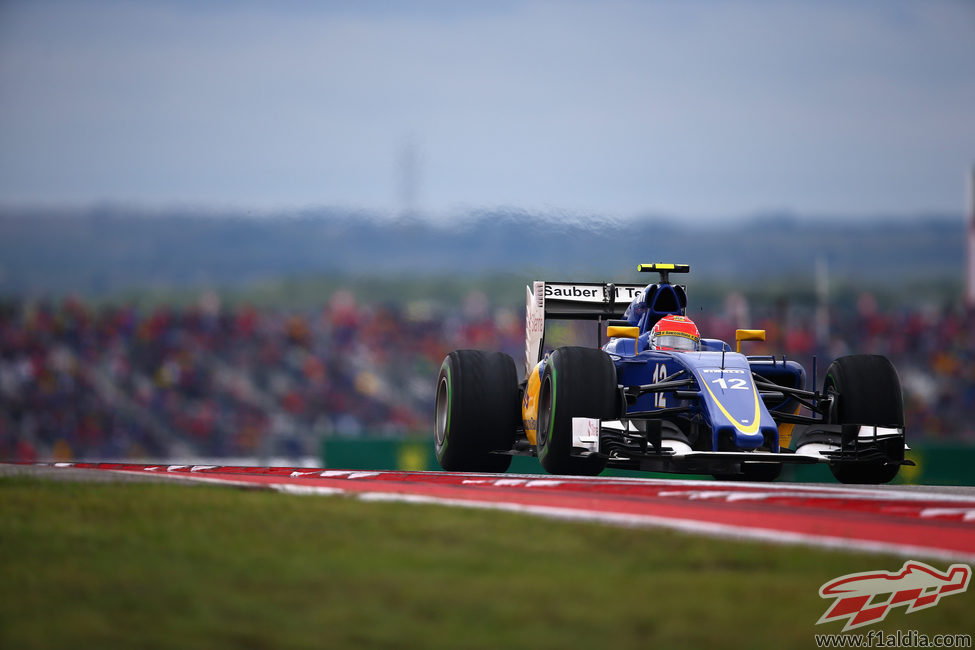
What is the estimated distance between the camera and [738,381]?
10.8m

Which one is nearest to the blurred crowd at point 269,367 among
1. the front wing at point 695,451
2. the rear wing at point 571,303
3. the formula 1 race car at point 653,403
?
the rear wing at point 571,303

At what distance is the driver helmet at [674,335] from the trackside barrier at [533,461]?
5.35m

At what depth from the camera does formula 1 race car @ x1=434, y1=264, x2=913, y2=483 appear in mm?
10531

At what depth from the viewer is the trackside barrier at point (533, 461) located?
1889 cm

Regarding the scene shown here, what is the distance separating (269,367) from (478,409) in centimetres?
1450

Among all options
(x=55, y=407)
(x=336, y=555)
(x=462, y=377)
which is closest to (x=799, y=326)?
(x=55, y=407)

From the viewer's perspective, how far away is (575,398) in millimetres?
10812

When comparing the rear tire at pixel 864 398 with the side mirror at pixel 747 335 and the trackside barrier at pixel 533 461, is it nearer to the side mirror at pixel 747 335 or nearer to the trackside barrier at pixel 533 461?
the side mirror at pixel 747 335

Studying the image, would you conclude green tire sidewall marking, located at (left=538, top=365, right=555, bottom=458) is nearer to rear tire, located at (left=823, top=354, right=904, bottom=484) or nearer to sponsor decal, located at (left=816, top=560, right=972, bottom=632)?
rear tire, located at (left=823, top=354, right=904, bottom=484)

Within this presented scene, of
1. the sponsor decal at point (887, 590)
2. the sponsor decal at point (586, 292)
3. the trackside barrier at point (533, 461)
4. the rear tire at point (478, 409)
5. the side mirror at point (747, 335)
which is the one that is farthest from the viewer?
the trackside barrier at point (533, 461)

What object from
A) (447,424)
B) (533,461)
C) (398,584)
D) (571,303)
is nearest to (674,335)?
(571,303)

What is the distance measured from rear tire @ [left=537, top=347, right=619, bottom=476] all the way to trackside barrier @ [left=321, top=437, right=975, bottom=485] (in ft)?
20.7

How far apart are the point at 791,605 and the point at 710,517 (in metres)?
2.22

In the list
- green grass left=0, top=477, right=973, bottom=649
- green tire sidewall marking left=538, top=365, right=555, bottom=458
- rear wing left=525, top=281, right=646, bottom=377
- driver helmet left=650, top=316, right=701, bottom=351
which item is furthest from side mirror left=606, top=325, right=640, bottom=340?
green grass left=0, top=477, right=973, bottom=649
